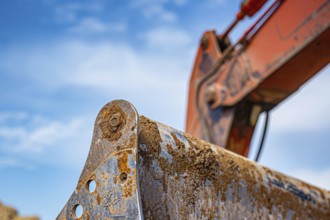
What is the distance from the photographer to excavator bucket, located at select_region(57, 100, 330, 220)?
1089 millimetres

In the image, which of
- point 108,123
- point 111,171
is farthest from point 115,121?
point 111,171

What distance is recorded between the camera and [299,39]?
2434 millimetres

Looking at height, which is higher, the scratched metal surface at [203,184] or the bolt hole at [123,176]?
the scratched metal surface at [203,184]

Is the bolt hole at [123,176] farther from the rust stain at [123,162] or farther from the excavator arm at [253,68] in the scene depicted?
the excavator arm at [253,68]

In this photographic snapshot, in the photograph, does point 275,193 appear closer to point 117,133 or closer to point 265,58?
point 117,133

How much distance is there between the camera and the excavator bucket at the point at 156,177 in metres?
1.09

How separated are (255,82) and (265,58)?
0.15m

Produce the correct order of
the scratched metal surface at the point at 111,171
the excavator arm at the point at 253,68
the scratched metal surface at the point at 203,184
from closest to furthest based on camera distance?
the scratched metal surface at the point at 111,171 < the scratched metal surface at the point at 203,184 < the excavator arm at the point at 253,68

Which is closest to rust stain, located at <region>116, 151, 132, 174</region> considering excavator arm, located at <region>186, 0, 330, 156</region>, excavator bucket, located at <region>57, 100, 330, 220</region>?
excavator bucket, located at <region>57, 100, 330, 220</region>

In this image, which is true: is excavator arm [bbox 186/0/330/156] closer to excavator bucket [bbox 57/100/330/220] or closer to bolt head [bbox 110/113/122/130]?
excavator bucket [bbox 57/100/330/220]

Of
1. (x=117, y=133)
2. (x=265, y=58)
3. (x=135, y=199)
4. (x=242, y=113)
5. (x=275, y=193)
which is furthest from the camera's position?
(x=242, y=113)

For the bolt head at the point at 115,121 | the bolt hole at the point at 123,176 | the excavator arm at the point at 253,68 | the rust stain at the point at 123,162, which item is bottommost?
the bolt hole at the point at 123,176

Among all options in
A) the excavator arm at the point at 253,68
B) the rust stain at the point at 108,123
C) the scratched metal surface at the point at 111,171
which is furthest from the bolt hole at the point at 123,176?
the excavator arm at the point at 253,68

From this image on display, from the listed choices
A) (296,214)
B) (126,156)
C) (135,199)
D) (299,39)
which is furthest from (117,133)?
(299,39)
